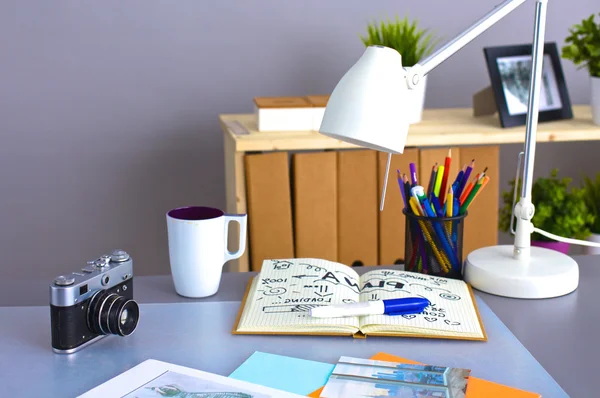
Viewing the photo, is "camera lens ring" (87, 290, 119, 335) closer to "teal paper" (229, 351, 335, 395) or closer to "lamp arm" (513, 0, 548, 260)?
"teal paper" (229, 351, 335, 395)

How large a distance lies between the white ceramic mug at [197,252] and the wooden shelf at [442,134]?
28.8 inches

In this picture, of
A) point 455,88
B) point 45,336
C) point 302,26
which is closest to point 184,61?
point 302,26

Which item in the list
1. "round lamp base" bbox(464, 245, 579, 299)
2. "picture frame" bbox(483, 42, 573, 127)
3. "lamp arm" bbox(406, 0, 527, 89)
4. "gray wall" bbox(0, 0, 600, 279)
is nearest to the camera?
"lamp arm" bbox(406, 0, 527, 89)

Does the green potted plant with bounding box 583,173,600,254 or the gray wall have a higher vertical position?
the gray wall

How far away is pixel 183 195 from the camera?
2551 mm

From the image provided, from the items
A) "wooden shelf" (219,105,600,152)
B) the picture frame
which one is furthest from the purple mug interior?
the picture frame

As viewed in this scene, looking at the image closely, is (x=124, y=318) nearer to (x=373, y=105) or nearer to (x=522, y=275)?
(x=373, y=105)

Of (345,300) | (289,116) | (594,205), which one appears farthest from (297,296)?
(594,205)

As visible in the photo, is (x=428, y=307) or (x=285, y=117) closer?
(x=428, y=307)

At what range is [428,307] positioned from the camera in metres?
1.10

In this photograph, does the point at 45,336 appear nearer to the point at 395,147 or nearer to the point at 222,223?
the point at 222,223

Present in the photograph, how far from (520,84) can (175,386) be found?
1.51m

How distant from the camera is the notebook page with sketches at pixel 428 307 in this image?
1029mm

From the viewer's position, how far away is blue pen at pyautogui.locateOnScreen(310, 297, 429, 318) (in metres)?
1.05
